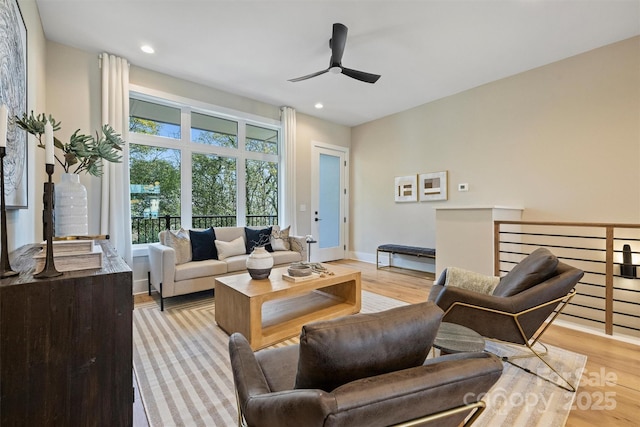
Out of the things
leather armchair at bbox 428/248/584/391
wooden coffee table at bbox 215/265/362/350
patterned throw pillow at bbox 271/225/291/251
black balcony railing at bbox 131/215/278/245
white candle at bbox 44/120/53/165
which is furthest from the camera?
patterned throw pillow at bbox 271/225/291/251

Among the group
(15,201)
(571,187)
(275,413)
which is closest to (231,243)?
(15,201)

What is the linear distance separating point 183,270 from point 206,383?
1.62m

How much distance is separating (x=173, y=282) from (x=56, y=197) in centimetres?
190

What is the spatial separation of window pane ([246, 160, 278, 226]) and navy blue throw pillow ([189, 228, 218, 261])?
45.3 inches

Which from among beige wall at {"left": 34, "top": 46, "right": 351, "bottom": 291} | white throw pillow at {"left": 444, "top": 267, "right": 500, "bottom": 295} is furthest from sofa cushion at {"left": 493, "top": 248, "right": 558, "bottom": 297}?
beige wall at {"left": 34, "top": 46, "right": 351, "bottom": 291}

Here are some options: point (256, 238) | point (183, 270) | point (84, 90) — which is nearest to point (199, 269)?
point (183, 270)

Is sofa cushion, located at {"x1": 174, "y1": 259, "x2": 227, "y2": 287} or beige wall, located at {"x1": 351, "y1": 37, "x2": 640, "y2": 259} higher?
beige wall, located at {"x1": 351, "y1": 37, "x2": 640, "y2": 259}

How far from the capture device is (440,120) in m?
4.71

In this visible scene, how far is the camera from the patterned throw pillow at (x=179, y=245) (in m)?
3.34

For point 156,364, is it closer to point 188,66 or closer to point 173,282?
point 173,282

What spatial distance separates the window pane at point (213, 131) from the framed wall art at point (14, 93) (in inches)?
89.0

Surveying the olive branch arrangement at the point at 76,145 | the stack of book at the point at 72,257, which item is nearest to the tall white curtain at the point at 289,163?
the olive branch arrangement at the point at 76,145

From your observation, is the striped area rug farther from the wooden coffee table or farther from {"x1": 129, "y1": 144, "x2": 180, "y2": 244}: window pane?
{"x1": 129, "y1": 144, "x2": 180, "y2": 244}: window pane

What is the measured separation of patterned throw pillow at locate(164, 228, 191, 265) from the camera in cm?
334
